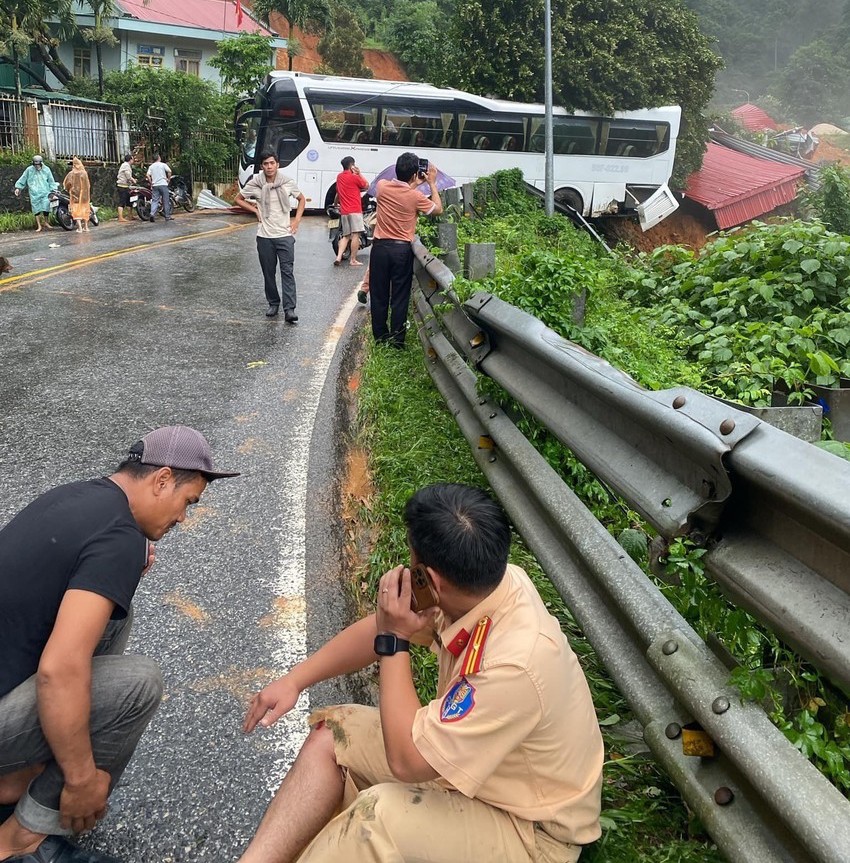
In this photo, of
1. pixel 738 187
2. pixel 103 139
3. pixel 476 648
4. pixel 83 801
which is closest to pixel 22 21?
pixel 103 139

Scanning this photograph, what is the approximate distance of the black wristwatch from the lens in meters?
2.06

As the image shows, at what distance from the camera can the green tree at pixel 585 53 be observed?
86.3 ft

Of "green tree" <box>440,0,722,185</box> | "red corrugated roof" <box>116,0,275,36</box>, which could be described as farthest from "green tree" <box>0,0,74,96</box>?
"green tree" <box>440,0,722,185</box>

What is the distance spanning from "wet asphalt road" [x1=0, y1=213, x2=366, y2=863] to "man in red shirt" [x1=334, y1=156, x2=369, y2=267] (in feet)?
6.66

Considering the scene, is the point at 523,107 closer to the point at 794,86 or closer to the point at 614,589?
the point at 614,589

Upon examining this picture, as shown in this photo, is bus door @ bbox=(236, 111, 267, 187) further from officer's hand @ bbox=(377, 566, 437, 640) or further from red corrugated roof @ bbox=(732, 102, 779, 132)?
red corrugated roof @ bbox=(732, 102, 779, 132)

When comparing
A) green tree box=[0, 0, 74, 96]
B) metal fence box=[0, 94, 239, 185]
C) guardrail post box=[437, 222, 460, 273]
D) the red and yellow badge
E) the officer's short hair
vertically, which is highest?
green tree box=[0, 0, 74, 96]

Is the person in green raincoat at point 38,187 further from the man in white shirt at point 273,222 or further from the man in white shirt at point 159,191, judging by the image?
the man in white shirt at point 273,222

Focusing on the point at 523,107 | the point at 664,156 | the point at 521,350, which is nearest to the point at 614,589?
the point at 521,350

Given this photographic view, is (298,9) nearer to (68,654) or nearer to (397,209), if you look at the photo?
(397,209)

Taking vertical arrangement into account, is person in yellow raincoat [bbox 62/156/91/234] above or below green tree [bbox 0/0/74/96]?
below

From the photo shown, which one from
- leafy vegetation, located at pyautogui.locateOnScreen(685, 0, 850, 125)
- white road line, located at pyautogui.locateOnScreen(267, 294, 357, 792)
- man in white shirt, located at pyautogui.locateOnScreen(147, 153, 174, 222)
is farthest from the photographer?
leafy vegetation, located at pyautogui.locateOnScreen(685, 0, 850, 125)

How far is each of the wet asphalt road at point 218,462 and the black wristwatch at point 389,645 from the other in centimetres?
69

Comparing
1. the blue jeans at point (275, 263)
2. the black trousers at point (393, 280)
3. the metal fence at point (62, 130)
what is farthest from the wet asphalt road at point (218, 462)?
the metal fence at point (62, 130)
